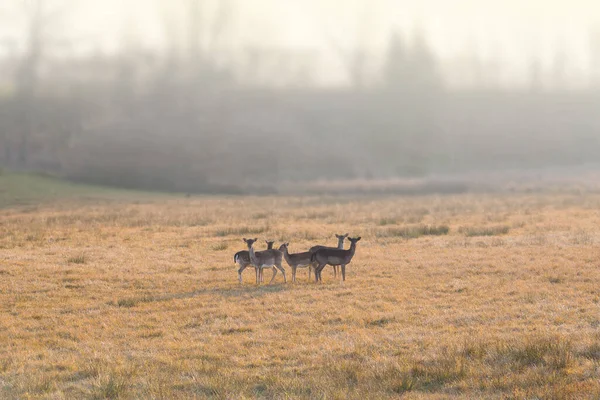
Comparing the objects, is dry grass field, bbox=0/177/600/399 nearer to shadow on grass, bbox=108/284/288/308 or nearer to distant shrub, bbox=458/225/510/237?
shadow on grass, bbox=108/284/288/308

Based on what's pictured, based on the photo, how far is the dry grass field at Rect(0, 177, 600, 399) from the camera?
10414mm

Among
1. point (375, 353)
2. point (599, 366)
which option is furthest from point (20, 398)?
point (599, 366)

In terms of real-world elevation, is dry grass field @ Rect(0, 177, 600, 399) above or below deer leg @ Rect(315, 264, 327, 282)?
below

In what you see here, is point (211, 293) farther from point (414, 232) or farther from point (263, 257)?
point (414, 232)

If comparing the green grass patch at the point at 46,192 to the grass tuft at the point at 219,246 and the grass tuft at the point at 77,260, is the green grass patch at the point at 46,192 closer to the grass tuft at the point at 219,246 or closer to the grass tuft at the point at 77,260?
the grass tuft at the point at 219,246

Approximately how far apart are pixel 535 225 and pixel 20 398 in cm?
4087

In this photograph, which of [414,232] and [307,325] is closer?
[307,325]

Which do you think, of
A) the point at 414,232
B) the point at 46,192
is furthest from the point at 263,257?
the point at 46,192

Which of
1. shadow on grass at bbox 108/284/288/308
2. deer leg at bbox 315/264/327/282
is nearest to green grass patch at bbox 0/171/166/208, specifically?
shadow on grass at bbox 108/284/288/308

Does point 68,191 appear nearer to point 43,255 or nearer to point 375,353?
point 43,255

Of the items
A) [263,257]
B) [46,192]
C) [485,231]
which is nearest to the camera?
[263,257]

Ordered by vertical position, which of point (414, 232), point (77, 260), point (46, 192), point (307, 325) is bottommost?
point (307, 325)

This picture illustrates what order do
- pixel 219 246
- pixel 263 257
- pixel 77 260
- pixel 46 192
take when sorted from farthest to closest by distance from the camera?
pixel 46 192
pixel 219 246
pixel 77 260
pixel 263 257

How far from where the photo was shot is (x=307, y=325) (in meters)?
15.3
